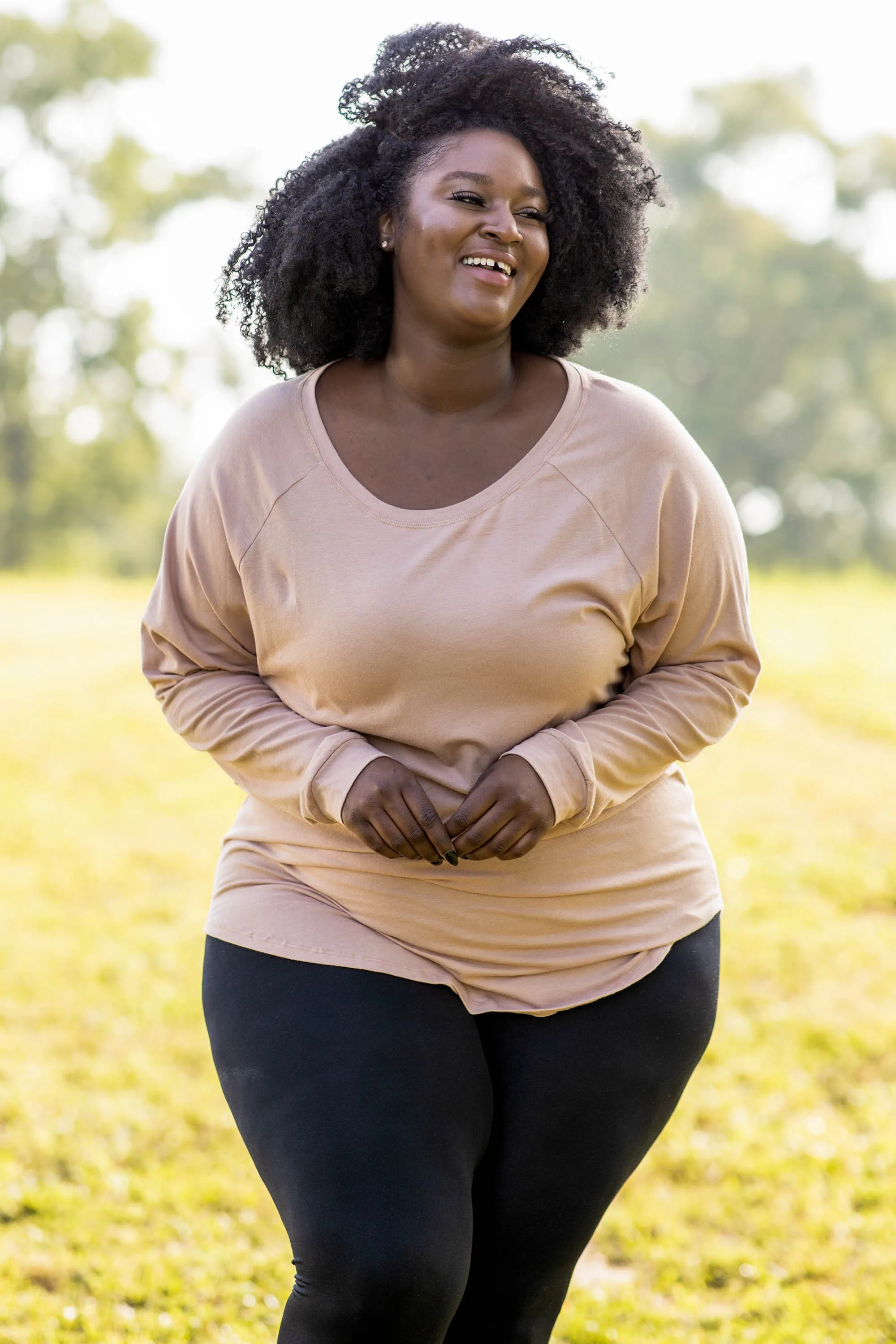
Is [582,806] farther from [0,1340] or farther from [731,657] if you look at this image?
[0,1340]

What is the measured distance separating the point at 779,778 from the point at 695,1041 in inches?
191

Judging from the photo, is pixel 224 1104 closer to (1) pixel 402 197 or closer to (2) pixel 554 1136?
(2) pixel 554 1136

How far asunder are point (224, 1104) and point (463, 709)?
2244 millimetres

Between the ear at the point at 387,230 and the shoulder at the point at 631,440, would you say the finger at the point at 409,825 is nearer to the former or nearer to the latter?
the shoulder at the point at 631,440

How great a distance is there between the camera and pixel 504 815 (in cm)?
193

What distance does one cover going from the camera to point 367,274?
2299 mm

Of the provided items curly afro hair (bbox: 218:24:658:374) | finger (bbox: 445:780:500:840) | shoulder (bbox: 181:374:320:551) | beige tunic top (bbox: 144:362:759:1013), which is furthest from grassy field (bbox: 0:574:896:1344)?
curly afro hair (bbox: 218:24:658:374)

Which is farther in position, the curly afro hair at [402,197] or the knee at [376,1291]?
the curly afro hair at [402,197]

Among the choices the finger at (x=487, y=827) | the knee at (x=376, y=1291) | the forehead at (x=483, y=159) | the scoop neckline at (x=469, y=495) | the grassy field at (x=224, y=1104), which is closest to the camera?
the knee at (x=376, y=1291)

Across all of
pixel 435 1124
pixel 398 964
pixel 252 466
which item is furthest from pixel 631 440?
pixel 435 1124

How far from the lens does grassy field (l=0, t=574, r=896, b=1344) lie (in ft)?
9.96

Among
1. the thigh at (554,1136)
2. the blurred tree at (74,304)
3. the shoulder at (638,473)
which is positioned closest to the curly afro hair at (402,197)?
the shoulder at (638,473)

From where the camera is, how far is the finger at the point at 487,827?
76.1 inches

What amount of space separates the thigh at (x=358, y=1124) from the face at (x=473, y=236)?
1.02 metres
